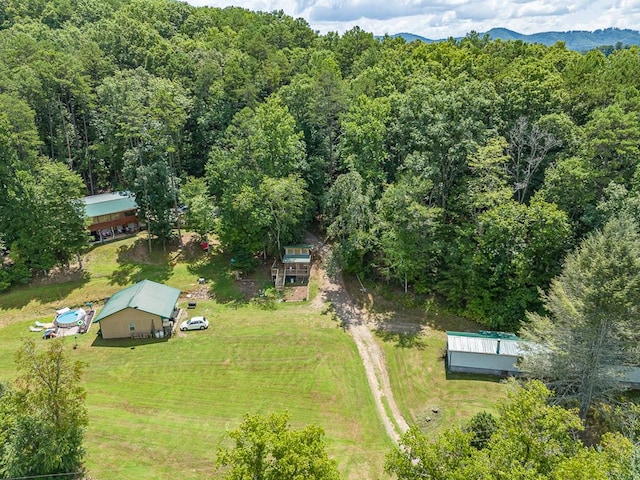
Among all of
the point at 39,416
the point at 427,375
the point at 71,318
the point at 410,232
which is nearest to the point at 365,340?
the point at 427,375

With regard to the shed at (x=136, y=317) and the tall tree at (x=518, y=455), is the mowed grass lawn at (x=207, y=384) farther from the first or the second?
the tall tree at (x=518, y=455)

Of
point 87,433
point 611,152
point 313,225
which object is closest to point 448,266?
point 611,152

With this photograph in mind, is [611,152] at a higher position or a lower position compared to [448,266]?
higher

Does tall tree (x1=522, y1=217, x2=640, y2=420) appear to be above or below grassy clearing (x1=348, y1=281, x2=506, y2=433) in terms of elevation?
above

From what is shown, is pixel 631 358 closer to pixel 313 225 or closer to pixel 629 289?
pixel 629 289

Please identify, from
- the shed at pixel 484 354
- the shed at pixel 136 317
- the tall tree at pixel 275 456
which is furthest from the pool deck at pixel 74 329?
the shed at pixel 484 354

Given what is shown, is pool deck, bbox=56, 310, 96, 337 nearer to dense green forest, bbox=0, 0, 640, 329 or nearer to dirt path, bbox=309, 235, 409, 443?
dense green forest, bbox=0, 0, 640, 329

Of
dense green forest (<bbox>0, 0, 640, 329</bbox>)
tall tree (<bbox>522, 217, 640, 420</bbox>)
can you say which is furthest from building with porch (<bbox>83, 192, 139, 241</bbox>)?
tall tree (<bbox>522, 217, 640, 420</bbox>)
